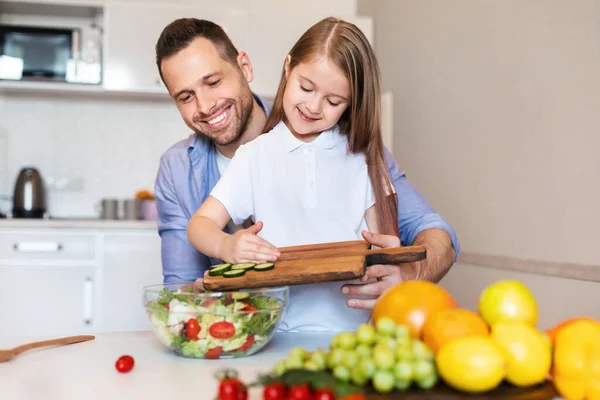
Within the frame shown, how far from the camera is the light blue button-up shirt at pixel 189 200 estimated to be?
1.86 metres

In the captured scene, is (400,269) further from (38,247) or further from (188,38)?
(38,247)

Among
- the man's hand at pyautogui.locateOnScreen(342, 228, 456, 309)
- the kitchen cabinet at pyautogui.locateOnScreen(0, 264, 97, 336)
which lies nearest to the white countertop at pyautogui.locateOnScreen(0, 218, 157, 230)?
the kitchen cabinet at pyautogui.locateOnScreen(0, 264, 97, 336)

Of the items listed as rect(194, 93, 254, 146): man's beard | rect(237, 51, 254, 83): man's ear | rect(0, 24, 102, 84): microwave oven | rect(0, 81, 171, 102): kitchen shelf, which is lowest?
rect(194, 93, 254, 146): man's beard

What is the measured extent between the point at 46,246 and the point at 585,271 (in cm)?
247

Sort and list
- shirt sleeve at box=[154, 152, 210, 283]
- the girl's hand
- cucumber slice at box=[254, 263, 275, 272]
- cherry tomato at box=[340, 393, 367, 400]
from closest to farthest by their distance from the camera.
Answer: cherry tomato at box=[340, 393, 367, 400] < cucumber slice at box=[254, 263, 275, 272] < the girl's hand < shirt sleeve at box=[154, 152, 210, 283]

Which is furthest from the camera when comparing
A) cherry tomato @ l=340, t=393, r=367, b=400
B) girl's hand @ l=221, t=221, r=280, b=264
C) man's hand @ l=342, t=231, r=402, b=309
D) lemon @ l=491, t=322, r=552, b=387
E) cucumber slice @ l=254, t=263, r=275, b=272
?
man's hand @ l=342, t=231, r=402, b=309

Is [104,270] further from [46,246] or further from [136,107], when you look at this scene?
[136,107]

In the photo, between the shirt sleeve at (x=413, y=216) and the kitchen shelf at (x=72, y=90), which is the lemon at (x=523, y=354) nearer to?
the shirt sleeve at (x=413, y=216)

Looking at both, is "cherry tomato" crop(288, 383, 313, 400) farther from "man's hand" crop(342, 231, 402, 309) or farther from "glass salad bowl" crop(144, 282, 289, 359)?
"man's hand" crop(342, 231, 402, 309)

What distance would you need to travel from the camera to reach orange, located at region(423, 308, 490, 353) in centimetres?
79

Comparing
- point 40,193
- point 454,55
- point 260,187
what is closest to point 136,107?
point 40,193

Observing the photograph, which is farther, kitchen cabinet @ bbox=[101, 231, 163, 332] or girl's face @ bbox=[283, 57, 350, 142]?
kitchen cabinet @ bbox=[101, 231, 163, 332]

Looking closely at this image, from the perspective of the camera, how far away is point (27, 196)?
3701 millimetres

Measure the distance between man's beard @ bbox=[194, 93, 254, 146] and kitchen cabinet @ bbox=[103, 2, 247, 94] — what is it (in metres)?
1.95
